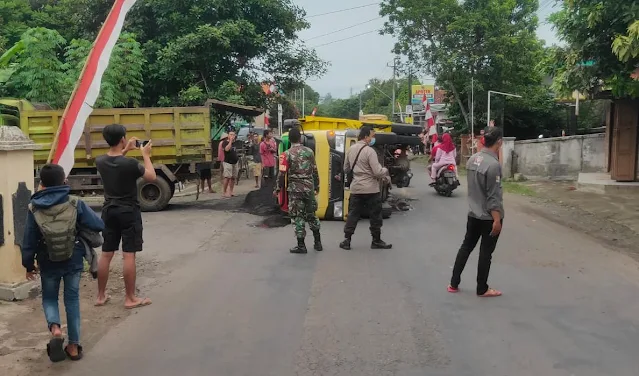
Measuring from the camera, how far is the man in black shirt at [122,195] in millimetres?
5527

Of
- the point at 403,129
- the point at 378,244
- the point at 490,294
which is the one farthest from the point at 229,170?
the point at 490,294

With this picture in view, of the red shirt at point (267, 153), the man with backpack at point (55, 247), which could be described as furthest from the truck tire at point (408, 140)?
the man with backpack at point (55, 247)

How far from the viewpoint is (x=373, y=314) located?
554 centimetres

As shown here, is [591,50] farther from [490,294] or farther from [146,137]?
[146,137]

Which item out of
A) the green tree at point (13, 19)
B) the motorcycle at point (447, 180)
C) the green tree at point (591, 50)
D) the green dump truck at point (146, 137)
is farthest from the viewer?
the green tree at point (13, 19)

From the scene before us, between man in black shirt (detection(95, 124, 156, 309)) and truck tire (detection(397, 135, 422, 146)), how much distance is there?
7331 millimetres

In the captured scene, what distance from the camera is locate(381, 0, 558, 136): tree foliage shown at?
995 inches

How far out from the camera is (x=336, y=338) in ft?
16.1

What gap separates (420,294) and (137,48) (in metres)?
13.7

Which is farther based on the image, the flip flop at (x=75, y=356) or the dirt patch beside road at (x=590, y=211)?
the dirt patch beside road at (x=590, y=211)

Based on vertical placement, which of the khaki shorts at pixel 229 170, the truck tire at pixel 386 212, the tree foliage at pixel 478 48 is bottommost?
the truck tire at pixel 386 212

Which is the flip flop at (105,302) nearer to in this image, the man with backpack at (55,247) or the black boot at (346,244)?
the man with backpack at (55,247)

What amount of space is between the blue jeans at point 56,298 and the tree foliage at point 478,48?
2296 cm

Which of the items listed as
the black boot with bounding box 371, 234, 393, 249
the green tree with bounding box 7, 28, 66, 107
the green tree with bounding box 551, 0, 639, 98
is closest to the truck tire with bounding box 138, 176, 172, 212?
the green tree with bounding box 7, 28, 66, 107
